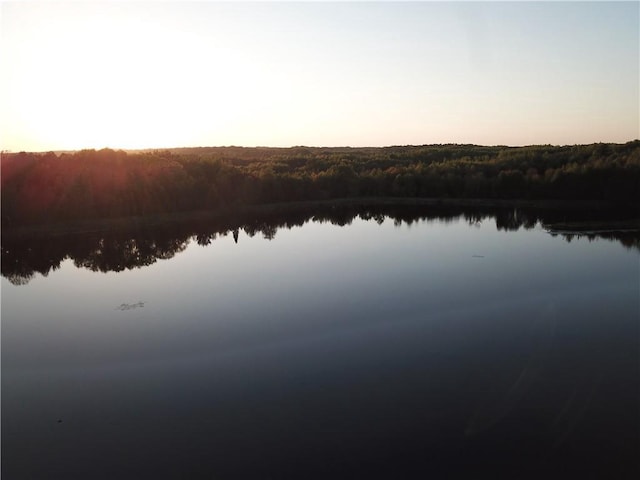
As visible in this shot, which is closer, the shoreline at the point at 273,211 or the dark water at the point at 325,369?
the dark water at the point at 325,369

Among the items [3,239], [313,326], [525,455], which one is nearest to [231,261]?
[313,326]

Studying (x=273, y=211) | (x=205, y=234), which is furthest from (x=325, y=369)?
(x=273, y=211)

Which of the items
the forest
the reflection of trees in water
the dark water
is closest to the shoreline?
the forest

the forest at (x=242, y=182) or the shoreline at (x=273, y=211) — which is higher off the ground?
the forest at (x=242, y=182)

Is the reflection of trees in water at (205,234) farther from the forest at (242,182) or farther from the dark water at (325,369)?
the forest at (242,182)

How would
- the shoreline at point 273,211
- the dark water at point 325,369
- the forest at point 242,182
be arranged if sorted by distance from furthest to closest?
1. the forest at point 242,182
2. the shoreline at point 273,211
3. the dark water at point 325,369

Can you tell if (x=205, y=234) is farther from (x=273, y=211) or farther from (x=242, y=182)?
(x=242, y=182)

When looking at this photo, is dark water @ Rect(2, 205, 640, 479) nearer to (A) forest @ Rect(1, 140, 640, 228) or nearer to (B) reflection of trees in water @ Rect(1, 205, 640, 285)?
(B) reflection of trees in water @ Rect(1, 205, 640, 285)

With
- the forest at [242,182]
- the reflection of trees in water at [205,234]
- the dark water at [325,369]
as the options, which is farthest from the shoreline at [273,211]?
the dark water at [325,369]
